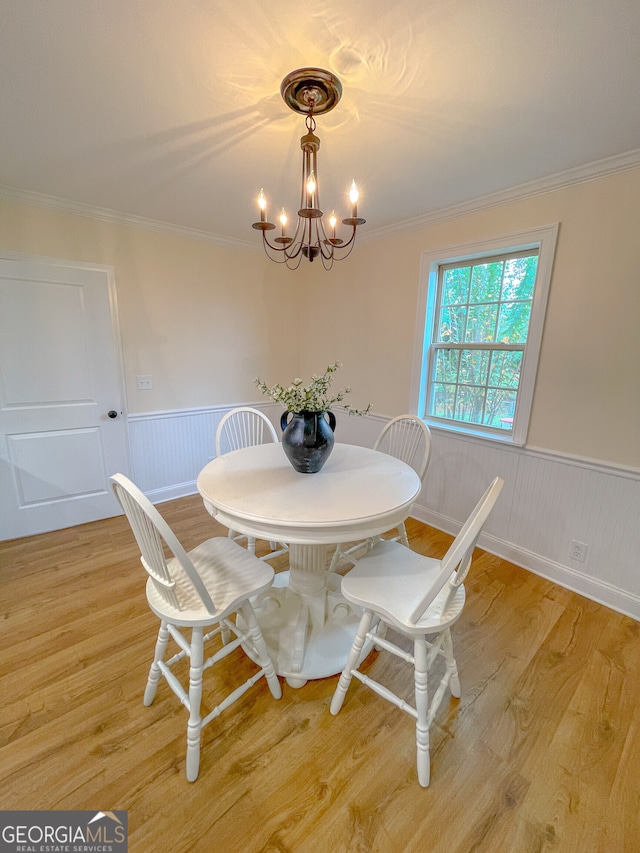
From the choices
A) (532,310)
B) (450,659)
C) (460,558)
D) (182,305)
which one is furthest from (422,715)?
(182,305)

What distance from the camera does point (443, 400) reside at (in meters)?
2.72

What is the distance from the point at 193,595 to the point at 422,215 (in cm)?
273

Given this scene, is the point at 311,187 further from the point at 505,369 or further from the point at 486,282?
the point at 505,369

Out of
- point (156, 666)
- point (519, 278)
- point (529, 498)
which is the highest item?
point (519, 278)

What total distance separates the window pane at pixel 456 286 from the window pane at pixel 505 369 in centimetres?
50

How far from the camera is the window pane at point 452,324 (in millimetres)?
2529

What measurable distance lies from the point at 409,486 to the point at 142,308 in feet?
8.34

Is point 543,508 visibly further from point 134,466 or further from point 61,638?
point 134,466

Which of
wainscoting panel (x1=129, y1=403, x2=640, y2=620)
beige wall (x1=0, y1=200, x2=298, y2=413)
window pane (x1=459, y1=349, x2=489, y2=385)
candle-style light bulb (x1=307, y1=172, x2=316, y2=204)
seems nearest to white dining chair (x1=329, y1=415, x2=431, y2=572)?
wainscoting panel (x1=129, y1=403, x2=640, y2=620)

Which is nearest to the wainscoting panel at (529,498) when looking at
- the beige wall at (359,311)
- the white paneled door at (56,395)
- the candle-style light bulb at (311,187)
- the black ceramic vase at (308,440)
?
the beige wall at (359,311)

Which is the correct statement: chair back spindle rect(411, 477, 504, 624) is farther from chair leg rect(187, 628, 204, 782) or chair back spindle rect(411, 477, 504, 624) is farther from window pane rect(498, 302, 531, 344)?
window pane rect(498, 302, 531, 344)

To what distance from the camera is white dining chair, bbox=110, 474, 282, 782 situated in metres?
1.05

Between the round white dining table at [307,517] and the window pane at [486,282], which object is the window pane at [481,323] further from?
the round white dining table at [307,517]

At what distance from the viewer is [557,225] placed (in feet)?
6.39
